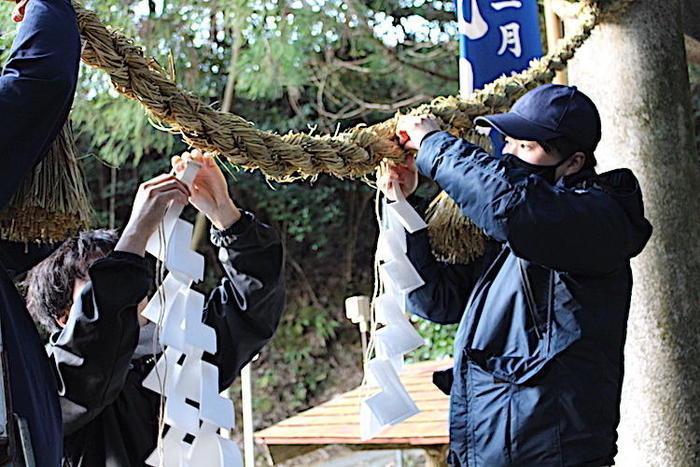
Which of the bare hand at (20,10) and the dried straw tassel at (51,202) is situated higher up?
the bare hand at (20,10)

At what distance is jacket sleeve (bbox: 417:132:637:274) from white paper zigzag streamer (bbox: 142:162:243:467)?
411 mm

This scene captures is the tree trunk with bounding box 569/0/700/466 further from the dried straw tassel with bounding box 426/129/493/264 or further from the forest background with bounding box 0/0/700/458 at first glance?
the forest background with bounding box 0/0/700/458

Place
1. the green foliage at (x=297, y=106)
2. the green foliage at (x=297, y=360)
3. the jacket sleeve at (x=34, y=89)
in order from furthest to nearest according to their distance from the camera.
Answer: the green foliage at (x=297, y=360)
the green foliage at (x=297, y=106)
the jacket sleeve at (x=34, y=89)

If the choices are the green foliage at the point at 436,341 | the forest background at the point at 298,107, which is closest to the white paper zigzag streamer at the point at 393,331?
the forest background at the point at 298,107

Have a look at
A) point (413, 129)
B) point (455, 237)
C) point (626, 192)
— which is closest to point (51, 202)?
point (413, 129)

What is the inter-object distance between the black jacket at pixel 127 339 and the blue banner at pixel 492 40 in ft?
2.82

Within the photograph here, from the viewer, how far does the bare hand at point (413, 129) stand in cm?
148

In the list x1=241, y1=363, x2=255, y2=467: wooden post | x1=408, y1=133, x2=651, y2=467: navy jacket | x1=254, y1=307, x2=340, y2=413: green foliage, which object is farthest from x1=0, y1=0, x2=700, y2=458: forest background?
x1=408, y1=133, x2=651, y2=467: navy jacket

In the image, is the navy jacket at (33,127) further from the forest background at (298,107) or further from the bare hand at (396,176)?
the forest background at (298,107)

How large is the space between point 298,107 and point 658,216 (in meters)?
4.41

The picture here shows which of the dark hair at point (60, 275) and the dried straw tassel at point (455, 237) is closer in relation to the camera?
the dark hair at point (60, 275)

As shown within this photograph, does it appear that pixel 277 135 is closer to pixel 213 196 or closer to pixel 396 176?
pixel 213 196

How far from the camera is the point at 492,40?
2.11 meters

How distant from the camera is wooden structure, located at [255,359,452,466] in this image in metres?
2.35
